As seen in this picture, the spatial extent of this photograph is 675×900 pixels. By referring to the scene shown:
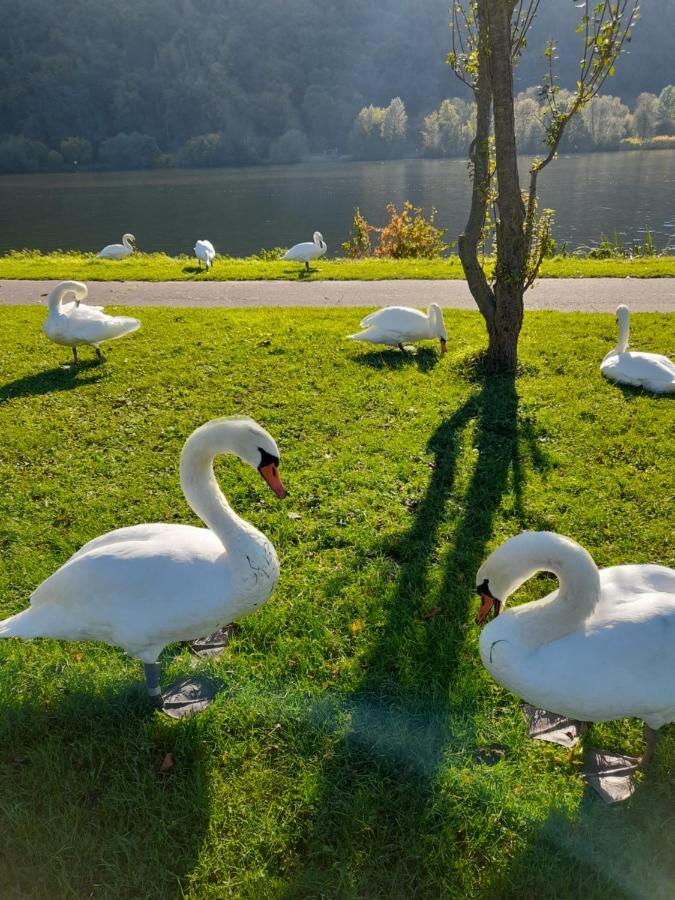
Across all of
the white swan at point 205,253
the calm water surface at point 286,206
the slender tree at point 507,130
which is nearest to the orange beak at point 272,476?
the slender tree at point 507,130

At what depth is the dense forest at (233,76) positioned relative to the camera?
96188mm

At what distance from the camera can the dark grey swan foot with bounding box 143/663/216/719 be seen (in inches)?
133

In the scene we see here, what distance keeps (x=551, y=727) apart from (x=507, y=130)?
18.8 feet

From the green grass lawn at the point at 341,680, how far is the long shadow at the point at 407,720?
12 millimetres

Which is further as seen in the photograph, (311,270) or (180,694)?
(311,270)

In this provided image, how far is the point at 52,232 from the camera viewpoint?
3350 centimetres

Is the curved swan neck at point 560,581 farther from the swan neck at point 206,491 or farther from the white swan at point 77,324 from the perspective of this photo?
the white swan at point 77,324

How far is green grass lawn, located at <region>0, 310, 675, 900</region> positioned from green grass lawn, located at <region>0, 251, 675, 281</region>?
712cm

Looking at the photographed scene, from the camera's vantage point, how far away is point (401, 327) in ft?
27.0

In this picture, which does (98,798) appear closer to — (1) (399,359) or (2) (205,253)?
(1) (399,359)

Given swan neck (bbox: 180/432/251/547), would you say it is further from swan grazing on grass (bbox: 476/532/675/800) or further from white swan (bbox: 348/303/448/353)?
white swan (bbox: 348/303/448/353)

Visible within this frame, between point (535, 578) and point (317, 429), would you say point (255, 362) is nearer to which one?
point (317, 429)

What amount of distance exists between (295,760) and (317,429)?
12.7 ft

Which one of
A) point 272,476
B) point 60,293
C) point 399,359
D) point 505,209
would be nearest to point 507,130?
point 505,209
